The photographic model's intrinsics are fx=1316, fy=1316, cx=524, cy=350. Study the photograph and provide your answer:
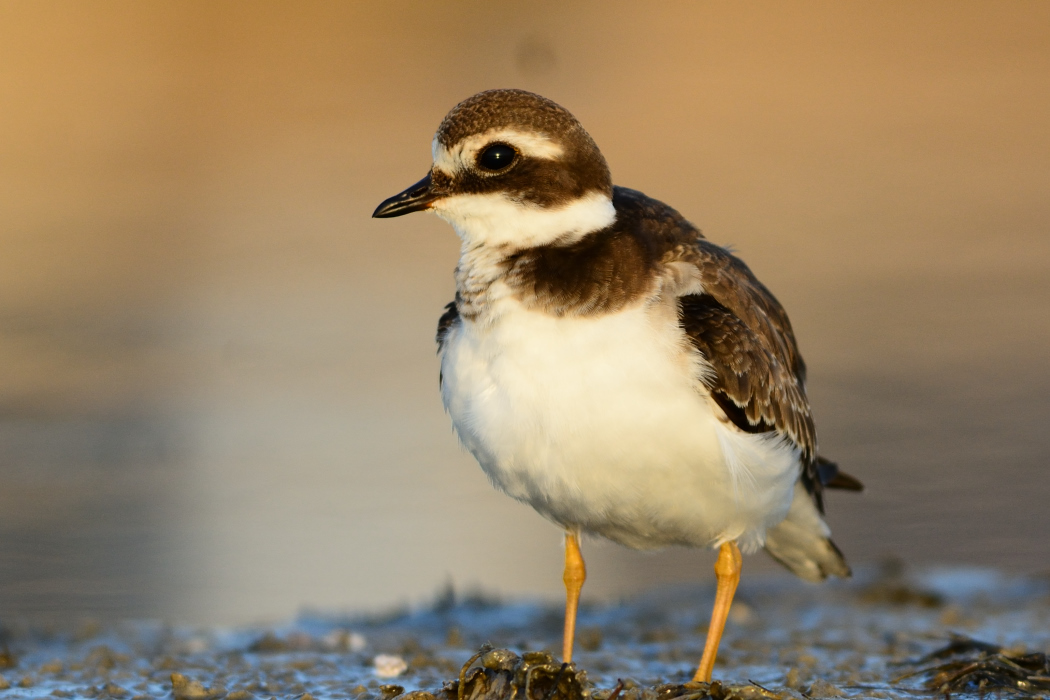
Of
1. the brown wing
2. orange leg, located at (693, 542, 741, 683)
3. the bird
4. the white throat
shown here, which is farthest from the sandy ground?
the white throat

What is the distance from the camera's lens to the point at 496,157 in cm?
510

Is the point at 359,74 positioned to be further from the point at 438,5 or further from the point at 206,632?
the point at 206,632

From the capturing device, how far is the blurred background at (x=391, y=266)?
25.5 ft

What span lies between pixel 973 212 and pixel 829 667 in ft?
33.9

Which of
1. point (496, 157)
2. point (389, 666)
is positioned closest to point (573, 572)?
point (389, 666)

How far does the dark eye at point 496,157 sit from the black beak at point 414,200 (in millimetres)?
233

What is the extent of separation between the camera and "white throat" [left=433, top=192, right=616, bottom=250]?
200 inches

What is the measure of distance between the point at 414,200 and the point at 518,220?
1.48 ft

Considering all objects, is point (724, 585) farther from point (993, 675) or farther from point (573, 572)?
point (993, 675)

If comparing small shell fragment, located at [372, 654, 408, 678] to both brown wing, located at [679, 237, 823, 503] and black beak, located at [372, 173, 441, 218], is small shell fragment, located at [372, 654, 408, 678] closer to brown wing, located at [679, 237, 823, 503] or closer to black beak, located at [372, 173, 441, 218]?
brown wing, located at [679, 237, 823, 503]

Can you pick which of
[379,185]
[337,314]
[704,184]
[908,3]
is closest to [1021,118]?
[908,3]

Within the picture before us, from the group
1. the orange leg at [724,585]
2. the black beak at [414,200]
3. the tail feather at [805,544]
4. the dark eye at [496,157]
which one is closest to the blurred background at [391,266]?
the tail feather at [805,544]

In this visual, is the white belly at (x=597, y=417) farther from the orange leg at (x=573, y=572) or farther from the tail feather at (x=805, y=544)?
the tail feather at (x=805, y=544)

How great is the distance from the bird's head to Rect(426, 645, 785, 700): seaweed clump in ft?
5.13
